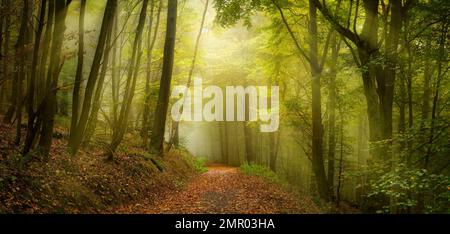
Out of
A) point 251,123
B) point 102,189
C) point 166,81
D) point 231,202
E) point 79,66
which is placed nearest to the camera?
point 102,189

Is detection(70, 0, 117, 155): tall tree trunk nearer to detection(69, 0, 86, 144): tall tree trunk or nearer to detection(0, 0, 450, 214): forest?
detection(0, 0, 450, 214): forest

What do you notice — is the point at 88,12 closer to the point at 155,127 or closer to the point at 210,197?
the point at 155,127

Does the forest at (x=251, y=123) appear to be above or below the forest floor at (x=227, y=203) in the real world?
above

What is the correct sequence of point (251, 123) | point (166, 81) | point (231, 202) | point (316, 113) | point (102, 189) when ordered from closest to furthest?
point (102, 189), point (231, 202), point (316, 113), point (166, 81), point (251, 123)

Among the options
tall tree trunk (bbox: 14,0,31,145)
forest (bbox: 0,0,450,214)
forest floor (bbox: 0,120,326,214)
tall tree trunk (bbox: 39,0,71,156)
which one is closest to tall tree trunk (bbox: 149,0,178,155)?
forest (bbox: 0,0,450,214)

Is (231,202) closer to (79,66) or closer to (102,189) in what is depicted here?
(102,189)

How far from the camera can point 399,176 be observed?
6.79 m

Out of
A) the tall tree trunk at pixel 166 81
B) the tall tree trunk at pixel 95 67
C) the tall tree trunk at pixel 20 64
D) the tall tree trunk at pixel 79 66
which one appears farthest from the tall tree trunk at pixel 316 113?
the tall tree trunk at pixel 20 64

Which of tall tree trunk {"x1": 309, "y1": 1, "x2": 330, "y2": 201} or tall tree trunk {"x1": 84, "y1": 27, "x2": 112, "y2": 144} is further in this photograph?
tall tree trunk {"x1": 309, "y1": 1, "x2": 330, "y2": 201}

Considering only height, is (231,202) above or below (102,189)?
below

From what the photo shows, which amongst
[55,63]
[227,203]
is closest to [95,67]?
[55,63]

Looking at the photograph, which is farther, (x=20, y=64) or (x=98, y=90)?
(x=98, y=90)

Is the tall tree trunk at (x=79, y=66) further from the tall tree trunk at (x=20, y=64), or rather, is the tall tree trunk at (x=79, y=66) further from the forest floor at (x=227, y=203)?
the forest floor at (x=227, y=203)

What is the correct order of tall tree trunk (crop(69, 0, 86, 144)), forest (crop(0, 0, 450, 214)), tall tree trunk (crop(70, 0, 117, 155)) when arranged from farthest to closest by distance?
1. tall tree trunk (crop(70, 0, 117, 155))
2. tall tree trunk (crop(69, 0, 86, 144))
3. forest (crop(0, 0, 450, 214))
